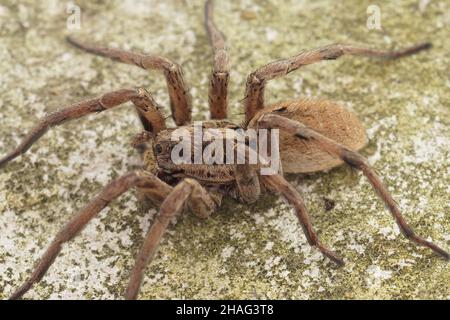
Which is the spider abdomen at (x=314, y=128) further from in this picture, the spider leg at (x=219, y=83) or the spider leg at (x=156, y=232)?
the spider leg at (x=156, y=232)

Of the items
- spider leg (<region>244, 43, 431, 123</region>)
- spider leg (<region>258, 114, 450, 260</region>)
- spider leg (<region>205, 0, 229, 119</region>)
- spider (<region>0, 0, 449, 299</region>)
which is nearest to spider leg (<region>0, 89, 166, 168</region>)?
spider (<region>0, 0, 449, 299</region>)

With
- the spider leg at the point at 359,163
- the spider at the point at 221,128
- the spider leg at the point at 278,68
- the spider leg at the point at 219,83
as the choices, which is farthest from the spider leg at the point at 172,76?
the spider leg at the point at 359,163

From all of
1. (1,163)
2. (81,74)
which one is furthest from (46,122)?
(81,74)

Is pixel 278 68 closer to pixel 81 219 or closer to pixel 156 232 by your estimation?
pixel 156 232

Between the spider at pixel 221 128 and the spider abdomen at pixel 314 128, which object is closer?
the spider at pixel 221 128

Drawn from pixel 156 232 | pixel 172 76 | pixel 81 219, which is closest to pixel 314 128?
pixel 172 76
